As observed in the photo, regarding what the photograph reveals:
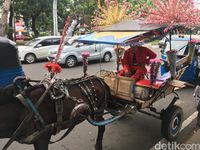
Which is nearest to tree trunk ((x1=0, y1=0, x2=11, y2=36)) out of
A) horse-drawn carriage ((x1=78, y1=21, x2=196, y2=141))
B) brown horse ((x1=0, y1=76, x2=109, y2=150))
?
horse-drawn carriage ((x1=78, y1=21, x2=196, y2=141))

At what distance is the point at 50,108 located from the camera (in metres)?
3.27

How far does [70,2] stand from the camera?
2773 cm

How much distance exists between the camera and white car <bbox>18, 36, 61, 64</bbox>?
1448 cm

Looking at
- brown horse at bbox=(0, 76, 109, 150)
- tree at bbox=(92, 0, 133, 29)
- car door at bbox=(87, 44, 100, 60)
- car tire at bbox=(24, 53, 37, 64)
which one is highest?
tree at bbox=(92, 0, 133, 29)

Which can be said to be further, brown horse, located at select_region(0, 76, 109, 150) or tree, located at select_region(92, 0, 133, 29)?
tree, located at select_region(92, 0, 133, 29)

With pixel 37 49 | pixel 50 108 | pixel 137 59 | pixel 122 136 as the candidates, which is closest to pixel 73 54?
pixel 37 49

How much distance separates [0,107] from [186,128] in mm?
3830

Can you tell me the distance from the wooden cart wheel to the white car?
11.1m

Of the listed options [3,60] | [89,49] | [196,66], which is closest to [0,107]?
[3,60]

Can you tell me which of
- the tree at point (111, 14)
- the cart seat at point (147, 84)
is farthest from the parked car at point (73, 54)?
the cart seat at point (147, 84)

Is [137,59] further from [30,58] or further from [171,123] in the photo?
[30,58]

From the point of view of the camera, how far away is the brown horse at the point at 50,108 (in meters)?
3.00

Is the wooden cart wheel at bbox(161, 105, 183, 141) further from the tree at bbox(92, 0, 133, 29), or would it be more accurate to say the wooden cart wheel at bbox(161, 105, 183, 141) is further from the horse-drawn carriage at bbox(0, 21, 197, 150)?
the tree at bbox(92, 0, 133, 29)

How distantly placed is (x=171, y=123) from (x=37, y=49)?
11390 mm
